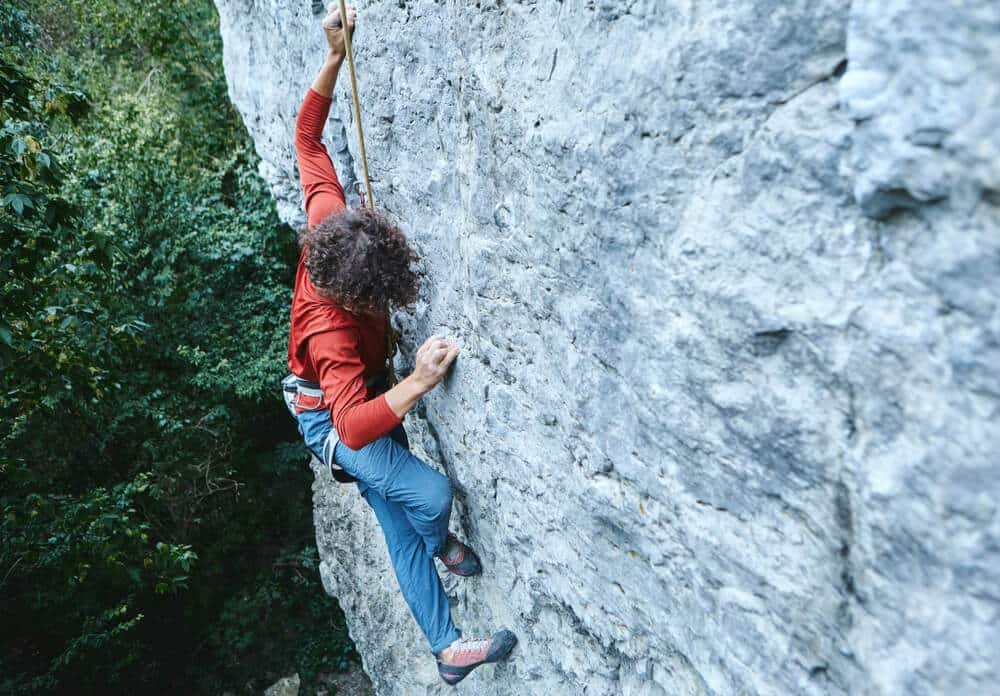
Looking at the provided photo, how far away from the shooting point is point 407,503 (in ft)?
9.04

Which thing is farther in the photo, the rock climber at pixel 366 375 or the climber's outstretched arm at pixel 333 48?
the climber's outstretched arm at pixel 333 48

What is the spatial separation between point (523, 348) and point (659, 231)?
2.51 ft

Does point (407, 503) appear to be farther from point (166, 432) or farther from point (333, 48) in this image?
point (166, 432)

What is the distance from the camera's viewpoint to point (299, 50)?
373cm

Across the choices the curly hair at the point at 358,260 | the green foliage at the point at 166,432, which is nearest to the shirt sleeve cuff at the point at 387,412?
the curly hair at the point at 358,260

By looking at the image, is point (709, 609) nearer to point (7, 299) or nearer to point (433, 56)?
point (433, 56)

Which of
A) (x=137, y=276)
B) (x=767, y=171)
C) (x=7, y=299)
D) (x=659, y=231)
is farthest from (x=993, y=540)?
(x=137, y=276)

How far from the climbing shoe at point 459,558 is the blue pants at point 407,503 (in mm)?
64

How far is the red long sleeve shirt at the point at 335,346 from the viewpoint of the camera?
2.32 meters

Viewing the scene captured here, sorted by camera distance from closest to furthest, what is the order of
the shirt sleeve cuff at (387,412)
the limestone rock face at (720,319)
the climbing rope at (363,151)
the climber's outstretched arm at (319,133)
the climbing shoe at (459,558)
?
the limestone rock face at (720,319) < the shirt sleeve cuff at (387,412) < the climbing rope at (363,151) < the climber's outstretched arm at (319,133) < the climbing shoe at (459,558)

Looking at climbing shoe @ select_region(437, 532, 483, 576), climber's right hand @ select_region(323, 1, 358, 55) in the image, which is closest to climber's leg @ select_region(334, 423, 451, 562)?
climbing shoe @ select_region(437, 532, 483, 576)

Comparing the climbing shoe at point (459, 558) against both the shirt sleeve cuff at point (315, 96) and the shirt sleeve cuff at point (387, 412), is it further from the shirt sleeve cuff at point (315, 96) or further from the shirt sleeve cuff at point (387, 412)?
the shirt sleeve cuff at point (315, 96)

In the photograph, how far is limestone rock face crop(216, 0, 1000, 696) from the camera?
41.2 inches

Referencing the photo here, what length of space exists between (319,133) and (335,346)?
109cm
